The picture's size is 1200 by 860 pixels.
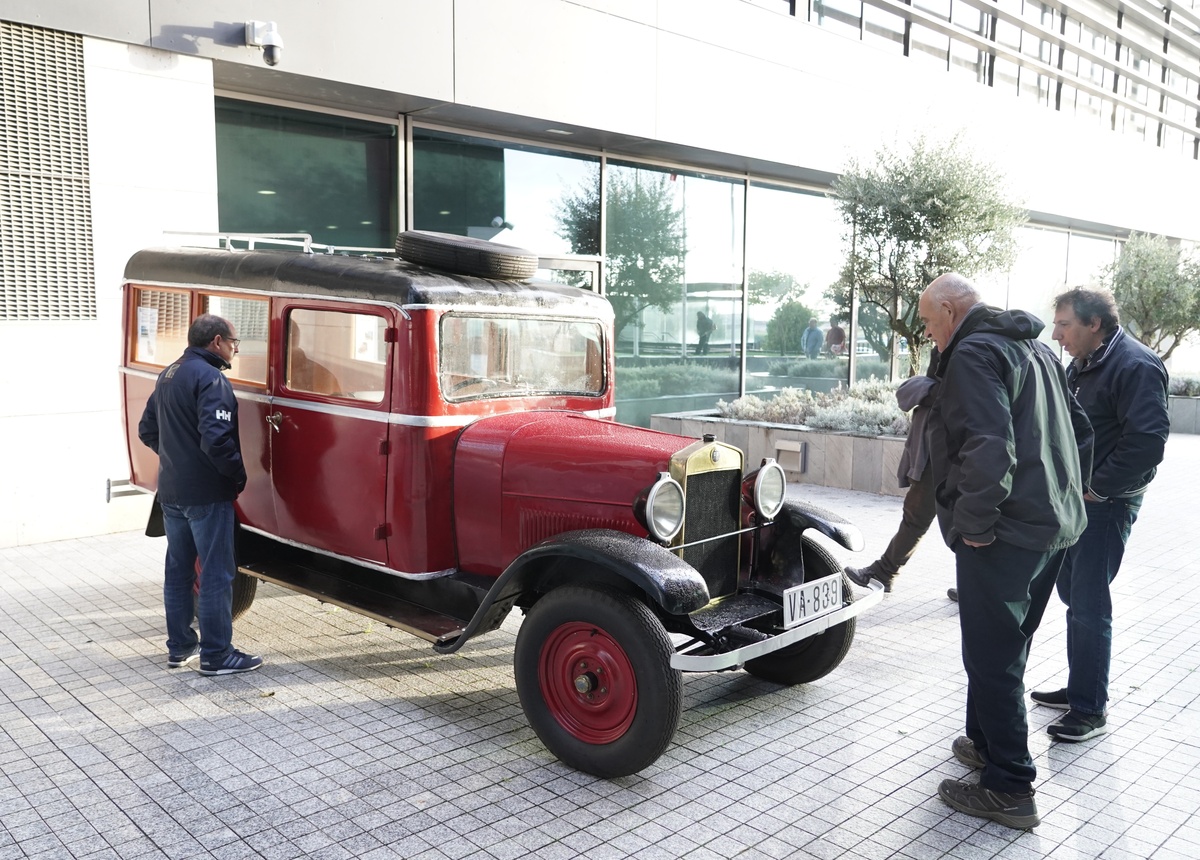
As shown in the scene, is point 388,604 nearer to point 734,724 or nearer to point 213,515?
point 213,515

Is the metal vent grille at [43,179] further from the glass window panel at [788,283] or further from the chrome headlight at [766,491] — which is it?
the glass window panel at [788,283]

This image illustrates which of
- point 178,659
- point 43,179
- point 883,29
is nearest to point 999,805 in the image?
point 178,659

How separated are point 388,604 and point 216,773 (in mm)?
1147

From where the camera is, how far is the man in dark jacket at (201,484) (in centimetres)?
457

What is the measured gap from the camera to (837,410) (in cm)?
1091

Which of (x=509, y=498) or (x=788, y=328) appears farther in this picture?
(x=788, y=328)

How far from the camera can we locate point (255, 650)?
512 cm

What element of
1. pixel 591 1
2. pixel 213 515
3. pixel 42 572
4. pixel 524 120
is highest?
pixel 591 1

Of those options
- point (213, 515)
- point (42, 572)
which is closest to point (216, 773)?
point (213, 515)

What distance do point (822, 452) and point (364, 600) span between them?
6.96 metres

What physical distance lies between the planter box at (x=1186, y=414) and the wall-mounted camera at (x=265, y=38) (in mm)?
16147

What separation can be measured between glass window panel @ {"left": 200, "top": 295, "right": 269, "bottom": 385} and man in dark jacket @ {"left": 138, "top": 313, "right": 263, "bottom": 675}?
0.63 feet

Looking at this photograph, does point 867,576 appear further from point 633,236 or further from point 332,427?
point 633,236

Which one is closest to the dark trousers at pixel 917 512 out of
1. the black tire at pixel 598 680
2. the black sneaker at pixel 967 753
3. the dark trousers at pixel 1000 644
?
the black sneaker at pixel 967 753
